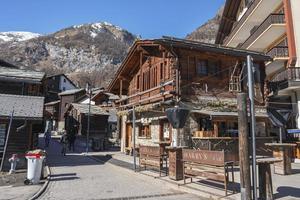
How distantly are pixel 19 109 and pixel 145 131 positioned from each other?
8.73m

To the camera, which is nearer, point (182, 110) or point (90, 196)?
point (90, 196)

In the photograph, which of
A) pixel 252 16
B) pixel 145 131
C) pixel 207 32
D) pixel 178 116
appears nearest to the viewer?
pixel 178 116

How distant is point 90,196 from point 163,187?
2.78 m

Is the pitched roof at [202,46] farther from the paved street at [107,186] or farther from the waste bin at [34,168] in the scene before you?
the waste bin at [34,168]

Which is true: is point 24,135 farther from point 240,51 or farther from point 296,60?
point 296,60

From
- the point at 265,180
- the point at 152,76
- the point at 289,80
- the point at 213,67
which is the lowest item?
the point at 265,180

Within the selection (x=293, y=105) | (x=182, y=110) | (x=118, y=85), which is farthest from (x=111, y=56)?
(x=182, y=110)

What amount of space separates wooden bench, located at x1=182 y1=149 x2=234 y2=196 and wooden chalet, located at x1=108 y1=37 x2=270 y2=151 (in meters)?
5.96

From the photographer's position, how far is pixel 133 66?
24844mm

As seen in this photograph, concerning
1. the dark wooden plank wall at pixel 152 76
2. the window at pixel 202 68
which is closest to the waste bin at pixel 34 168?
the dark wooden plank wall at pixel 152 76

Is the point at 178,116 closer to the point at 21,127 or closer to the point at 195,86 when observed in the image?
the point at 195,86

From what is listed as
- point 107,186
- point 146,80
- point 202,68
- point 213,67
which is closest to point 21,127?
point 107,186

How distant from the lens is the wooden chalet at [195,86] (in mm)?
17750

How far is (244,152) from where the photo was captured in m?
8.00
